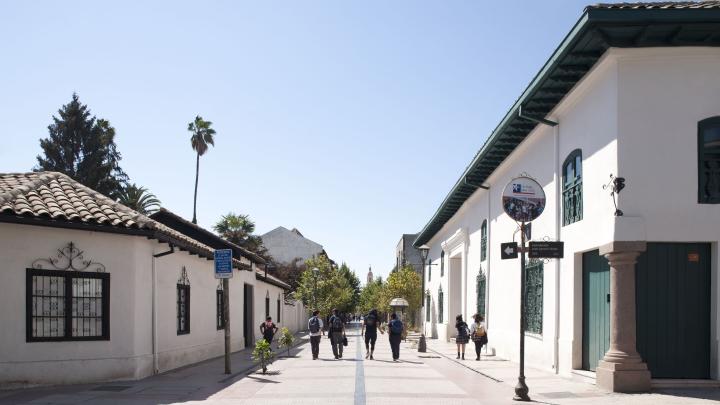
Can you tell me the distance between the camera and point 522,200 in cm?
1271

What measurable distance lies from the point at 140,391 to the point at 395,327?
34.0 feet

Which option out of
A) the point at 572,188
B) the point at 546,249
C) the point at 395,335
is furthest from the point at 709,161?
the point at 395,335

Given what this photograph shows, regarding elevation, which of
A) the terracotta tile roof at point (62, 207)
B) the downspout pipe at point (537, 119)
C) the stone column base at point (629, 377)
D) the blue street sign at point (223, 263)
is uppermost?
the downspout pipe at point (537, 119)

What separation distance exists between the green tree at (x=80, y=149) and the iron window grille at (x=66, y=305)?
40.3 m

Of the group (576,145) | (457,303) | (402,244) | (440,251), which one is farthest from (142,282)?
(402,244)

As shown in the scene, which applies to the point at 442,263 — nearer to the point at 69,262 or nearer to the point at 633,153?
the point at 69,262

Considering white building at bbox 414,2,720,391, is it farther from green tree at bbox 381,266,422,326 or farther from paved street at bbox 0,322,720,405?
green tree at bbox 381,266,422,326

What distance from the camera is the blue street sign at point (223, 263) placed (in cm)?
1739

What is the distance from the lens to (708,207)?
1244cm

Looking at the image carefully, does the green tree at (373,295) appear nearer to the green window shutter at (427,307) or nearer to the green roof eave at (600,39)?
the green window shutter at (427,307)

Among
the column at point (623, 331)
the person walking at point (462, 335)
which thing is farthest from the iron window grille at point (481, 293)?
the column at point (623, 331)

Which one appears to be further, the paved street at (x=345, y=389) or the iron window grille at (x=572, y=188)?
the iron window grille at (x=572, y=188)

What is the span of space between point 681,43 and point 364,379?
9303mm

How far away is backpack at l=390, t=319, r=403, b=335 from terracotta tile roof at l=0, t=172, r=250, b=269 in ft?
25.3
